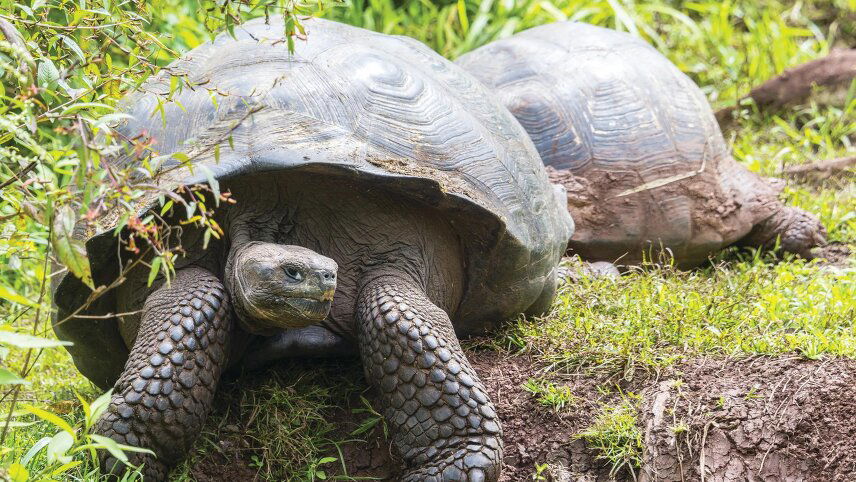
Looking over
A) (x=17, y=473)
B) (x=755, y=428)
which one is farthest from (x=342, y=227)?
(x=755, y=428)

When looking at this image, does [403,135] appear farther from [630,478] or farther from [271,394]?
[630,478]

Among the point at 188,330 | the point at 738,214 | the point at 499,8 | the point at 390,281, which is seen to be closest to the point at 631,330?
the point at 390,281

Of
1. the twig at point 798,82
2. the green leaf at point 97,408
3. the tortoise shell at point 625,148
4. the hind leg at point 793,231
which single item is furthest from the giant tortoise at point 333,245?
the twig at point 798,82

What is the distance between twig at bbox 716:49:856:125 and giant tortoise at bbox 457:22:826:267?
1516mm

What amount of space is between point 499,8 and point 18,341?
5.80 meters

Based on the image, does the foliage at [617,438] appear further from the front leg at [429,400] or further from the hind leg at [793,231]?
the hind leg at [793,231]

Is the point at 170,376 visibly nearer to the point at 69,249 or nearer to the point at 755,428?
the point at 69,249

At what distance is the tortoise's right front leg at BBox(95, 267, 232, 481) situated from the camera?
9.58 ft

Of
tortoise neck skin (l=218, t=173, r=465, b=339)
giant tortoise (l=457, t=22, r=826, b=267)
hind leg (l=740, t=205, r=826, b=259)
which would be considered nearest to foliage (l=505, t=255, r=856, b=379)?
tortoise neck skin (l=218, t=173, r=465, b=339)

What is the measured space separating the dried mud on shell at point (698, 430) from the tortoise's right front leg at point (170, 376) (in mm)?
214

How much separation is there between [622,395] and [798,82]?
14.9 ft

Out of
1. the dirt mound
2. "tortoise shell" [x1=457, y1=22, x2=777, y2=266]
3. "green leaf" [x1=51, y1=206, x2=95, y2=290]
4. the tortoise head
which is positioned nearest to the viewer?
"green leaf" [x1=51, y1=206, x2=95, y2=290]

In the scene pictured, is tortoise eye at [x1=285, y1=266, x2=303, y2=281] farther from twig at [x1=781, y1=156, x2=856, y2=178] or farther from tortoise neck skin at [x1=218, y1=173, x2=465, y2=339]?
twig at [x1=781, y1=156, x2=856, y2=178]

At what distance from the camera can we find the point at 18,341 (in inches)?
84.2
